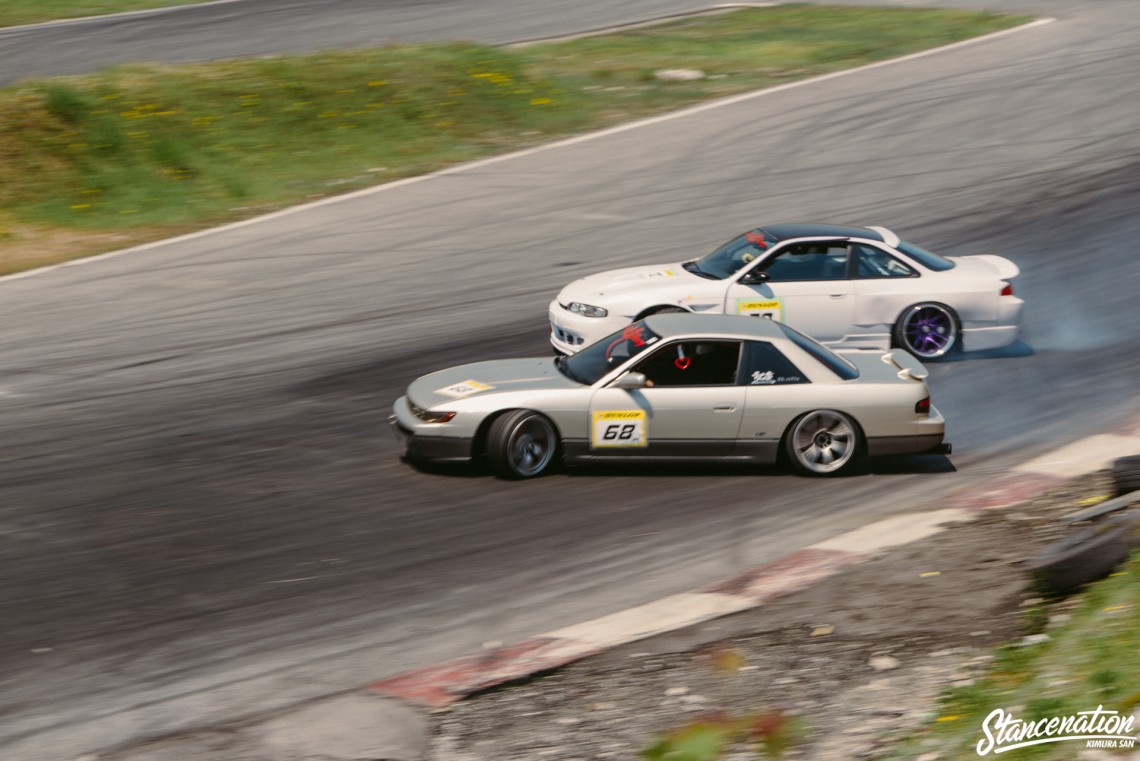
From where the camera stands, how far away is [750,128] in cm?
2194

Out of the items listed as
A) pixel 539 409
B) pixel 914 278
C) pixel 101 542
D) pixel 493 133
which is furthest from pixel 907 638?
pixel 493 133

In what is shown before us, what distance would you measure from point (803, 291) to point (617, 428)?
348cm

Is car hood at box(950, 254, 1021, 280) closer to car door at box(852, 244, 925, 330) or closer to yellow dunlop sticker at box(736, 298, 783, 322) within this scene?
car door at box(852, 244, 925, 330)

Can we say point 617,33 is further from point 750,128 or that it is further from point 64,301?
point 64,301

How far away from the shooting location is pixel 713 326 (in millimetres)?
10625

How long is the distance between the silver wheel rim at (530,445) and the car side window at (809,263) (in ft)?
12.2

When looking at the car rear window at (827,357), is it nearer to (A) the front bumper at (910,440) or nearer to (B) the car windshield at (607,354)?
(A) the front bumper at (910,440)

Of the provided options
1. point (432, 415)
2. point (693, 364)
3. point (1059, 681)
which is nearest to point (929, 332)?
point (693, 364)

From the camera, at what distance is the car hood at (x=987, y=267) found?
1341cm

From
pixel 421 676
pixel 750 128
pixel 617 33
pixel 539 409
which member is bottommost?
pixel 421 676

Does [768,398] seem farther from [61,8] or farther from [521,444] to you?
[61,8]

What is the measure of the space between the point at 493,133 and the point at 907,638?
1612 centimetres

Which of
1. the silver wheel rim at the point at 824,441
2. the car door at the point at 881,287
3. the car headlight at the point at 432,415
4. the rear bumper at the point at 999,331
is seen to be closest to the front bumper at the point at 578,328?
the car door at the point at 881,287

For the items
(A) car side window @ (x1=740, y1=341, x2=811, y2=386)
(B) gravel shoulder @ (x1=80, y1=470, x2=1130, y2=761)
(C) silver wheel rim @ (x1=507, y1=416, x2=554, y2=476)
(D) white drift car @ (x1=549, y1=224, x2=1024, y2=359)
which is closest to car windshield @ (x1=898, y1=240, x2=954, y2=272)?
(D) white drift car @ (x1=549, y1=224, x2=1024, y2=359)
